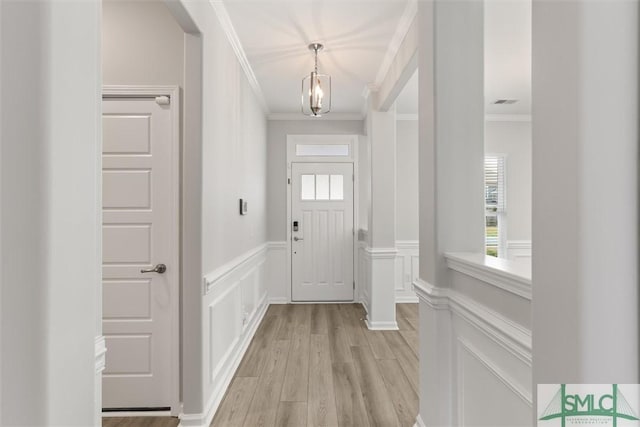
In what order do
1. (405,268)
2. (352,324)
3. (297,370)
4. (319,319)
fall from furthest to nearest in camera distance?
(405,268) < (319,319) < (352,324) < (297,370)

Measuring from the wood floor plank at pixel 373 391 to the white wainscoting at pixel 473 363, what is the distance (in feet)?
1.17

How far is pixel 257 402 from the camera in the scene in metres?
2.40

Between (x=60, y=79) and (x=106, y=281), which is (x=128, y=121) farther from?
(x=60, y=79)

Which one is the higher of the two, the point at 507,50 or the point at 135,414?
the point at 507,50

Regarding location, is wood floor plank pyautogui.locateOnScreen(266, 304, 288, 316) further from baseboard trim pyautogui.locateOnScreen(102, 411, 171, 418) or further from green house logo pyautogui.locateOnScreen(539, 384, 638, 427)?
green house logo pyautogui.locateOnScreen(539, 384, 638, 427)

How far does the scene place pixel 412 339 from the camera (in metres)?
3.64

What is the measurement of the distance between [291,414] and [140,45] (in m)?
2.49

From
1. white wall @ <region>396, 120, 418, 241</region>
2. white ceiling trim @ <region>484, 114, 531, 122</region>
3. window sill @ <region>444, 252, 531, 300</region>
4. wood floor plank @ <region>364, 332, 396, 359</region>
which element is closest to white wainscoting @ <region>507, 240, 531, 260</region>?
white wall @ <region>396, 120, 418, 241</region>

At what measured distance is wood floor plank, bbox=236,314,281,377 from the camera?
2904 mm

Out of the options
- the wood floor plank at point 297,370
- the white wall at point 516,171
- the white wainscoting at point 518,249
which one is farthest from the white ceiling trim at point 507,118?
the wood floor plank at point 297,370

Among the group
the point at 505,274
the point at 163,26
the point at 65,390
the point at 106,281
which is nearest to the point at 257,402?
the point at 106,281

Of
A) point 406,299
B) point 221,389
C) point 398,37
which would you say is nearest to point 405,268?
point 406,299

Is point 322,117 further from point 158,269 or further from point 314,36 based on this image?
point 158,269

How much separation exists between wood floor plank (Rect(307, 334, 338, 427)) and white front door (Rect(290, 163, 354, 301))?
5.57ft
